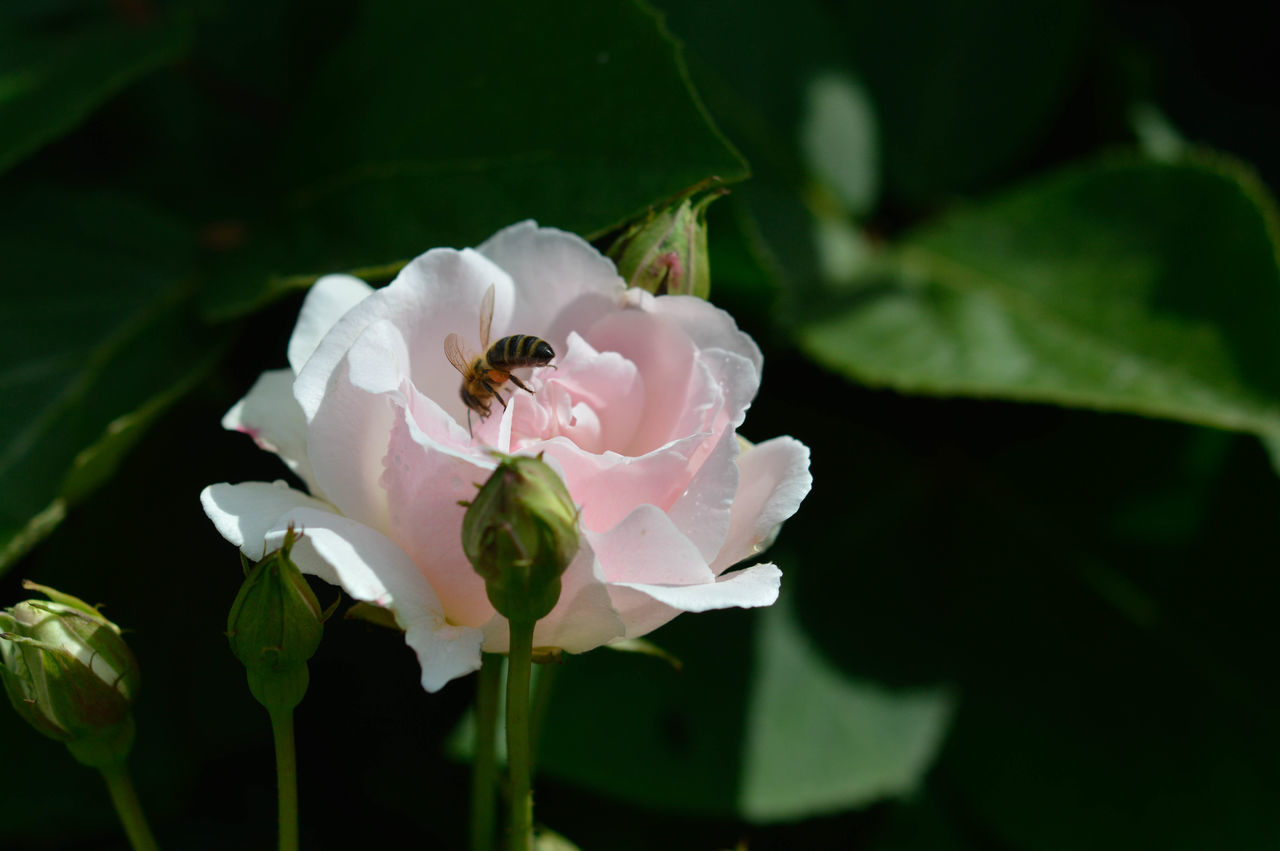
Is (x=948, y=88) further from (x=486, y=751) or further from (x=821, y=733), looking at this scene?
(x=486, y=751)

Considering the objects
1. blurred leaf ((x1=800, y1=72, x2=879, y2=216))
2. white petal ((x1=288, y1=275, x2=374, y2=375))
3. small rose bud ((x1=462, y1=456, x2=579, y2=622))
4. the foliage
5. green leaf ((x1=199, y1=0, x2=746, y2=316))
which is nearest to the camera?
small rose bud ((x1=462, y1=456, x2=579, y2=622))

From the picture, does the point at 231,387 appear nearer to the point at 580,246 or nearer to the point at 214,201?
the point at 214,201

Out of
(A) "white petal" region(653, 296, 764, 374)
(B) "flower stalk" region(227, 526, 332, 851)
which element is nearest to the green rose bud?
(B) "flower stalk" region(227, 526, 332, 851)

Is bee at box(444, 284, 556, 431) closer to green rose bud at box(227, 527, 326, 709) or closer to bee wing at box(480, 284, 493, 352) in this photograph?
bee wing at box(480, 284, 493, 352)

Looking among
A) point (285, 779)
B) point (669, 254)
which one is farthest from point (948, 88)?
point (285, 779)

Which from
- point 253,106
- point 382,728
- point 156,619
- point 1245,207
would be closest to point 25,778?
point 156,619

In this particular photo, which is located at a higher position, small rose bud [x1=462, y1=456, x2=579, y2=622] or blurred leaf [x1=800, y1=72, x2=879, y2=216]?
small rose bud [x1=462, y1=456, x2=579, y2=622]
